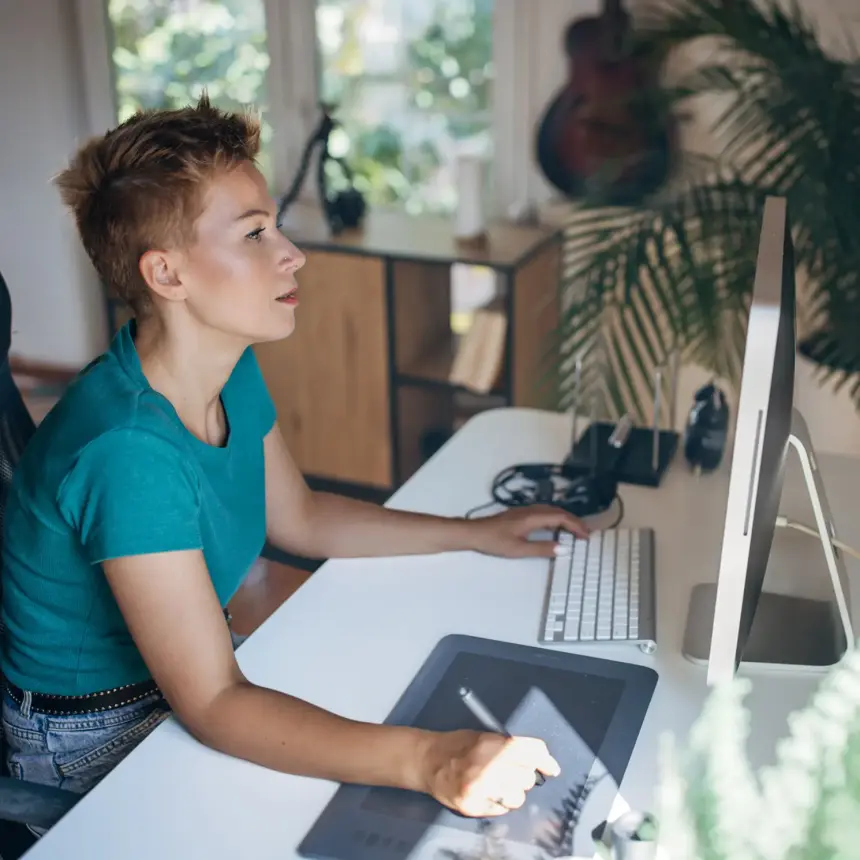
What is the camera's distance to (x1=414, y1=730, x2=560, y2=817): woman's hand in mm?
953

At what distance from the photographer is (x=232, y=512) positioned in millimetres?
1321

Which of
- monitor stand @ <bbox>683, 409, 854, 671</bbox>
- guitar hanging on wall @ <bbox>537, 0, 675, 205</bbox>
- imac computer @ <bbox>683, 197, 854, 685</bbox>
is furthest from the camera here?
guitar hanging on wall @ <bbox>537, 0, 675, 205</bbox>

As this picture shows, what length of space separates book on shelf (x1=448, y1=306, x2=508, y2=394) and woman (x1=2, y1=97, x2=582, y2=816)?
1.58 meters

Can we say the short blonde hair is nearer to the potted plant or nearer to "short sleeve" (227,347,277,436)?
"short sleeve" (227,347,277,436)

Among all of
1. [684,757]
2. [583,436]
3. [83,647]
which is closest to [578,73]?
[583,436]

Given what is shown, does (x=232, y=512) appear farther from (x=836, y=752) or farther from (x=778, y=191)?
(x=778, y=191)

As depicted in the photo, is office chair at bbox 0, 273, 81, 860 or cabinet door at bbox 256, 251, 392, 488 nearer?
office chair at bbox 0, 273, 81, 860

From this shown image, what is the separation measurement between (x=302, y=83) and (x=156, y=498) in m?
2.61

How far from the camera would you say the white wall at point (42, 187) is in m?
3.72

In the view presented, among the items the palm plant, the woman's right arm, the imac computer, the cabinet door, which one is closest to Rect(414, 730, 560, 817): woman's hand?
the woman's right arm

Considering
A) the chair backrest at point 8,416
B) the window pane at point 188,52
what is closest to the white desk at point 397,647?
the chair backrest at point 8,416

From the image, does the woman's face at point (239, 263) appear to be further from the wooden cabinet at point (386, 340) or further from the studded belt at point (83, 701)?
the wooden cabinet at point (386, 340)

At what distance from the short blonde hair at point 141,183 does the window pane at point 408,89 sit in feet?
7.14

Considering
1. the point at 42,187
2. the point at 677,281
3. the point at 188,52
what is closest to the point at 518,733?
the point at 677,281
